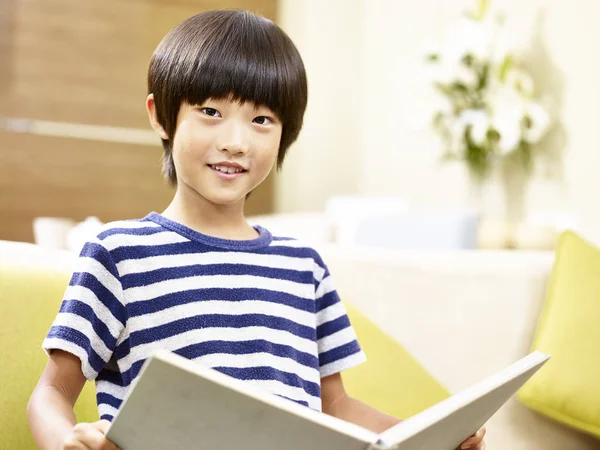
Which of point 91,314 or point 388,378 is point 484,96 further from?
point 91,314

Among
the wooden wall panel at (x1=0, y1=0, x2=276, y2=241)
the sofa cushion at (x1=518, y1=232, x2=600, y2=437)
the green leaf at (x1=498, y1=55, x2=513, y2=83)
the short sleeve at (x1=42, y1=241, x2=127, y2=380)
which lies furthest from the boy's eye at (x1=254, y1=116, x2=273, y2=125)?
the wooden wall panel at (x1=0, y1=0, x2=276, y2=241)

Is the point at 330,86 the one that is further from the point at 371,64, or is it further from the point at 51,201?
the point at 51,201

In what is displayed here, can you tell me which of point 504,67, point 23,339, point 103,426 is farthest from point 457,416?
point 504,67

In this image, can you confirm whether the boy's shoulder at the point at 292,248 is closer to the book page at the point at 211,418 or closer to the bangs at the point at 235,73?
the bangs at the point at 235,73

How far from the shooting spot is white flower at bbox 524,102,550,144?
9.03 feet

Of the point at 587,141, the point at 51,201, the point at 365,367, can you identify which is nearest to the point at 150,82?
the point at 365,367

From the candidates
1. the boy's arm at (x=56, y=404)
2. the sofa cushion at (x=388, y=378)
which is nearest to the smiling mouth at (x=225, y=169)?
the boy's arm at (x=56, y=404)

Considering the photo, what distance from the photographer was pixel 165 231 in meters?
0.91

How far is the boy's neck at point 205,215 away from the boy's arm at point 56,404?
213 mm

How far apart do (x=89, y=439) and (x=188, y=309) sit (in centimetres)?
25

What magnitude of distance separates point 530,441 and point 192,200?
88 cm

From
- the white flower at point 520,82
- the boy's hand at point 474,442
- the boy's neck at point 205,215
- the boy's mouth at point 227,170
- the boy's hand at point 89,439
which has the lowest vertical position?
the boy's hand at point 474,442

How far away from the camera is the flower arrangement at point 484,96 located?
279 cm

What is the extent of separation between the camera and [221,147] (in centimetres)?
89
